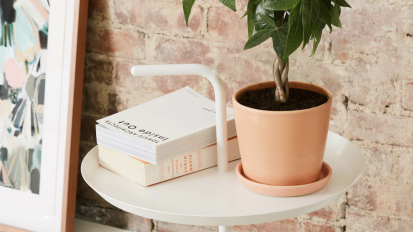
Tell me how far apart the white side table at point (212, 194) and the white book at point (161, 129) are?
0.13 ft

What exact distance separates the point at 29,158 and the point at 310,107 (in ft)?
2.88

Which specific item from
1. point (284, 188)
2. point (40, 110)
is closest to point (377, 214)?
point (284, 188)

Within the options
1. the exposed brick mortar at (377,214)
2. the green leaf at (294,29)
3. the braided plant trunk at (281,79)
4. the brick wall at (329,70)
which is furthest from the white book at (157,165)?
the exposed brick mortar at (377,214)

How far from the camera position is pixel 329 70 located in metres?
1.04

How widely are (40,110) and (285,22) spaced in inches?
31.9

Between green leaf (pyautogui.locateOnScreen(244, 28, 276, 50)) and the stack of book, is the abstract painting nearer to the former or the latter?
the stack of book

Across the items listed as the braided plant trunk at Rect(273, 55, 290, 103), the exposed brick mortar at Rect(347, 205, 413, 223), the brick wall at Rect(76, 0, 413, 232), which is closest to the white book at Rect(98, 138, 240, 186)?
the braided plant trunk at Rect(273, 55, 290, 103)

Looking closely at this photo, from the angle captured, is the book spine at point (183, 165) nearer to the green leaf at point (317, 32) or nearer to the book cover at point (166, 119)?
the book cover at point (166, 119)

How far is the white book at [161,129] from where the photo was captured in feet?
2.33

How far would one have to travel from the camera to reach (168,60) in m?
1.17

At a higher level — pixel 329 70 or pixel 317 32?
pixel 317 32

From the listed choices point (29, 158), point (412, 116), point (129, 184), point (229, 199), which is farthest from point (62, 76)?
point (412, 116)

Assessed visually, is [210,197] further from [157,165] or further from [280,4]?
[280,4]

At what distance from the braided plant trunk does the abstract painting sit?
73 cm
